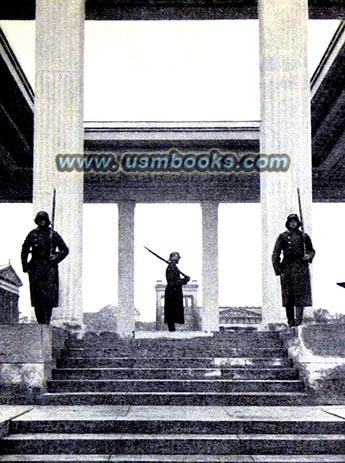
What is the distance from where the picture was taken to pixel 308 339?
1072 centimetres

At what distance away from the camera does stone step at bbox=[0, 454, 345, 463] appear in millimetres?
7000

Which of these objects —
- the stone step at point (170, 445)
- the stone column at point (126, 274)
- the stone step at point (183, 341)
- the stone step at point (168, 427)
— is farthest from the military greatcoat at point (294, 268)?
the stone column at point (126, 274)

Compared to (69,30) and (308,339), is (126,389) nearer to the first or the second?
(308,339)

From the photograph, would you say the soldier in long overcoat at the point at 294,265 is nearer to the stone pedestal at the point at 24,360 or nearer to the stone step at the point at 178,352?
the stone step at the point at 178,352

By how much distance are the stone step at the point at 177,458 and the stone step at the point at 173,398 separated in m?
2.47

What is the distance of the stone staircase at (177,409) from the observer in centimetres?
741

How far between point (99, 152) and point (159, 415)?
19.9 metres

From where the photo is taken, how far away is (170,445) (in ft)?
24.5

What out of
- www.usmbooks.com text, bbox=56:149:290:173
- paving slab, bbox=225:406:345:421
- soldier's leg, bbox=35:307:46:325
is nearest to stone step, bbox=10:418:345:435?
paving slab, bbox=225:406:345:421

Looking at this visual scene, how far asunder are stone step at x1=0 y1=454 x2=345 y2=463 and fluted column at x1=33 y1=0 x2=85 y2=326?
848 centimetres

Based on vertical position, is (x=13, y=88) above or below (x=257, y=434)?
above

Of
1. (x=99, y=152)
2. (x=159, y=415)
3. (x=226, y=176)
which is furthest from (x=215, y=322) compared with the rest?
(x=159, y=415)

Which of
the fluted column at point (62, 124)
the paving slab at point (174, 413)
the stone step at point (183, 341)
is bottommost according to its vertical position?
the paving slab at point (174, 413)

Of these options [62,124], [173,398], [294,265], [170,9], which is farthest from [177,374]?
[170,9]
